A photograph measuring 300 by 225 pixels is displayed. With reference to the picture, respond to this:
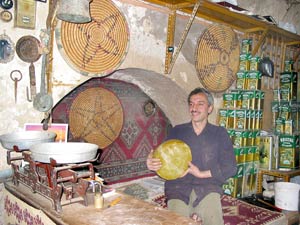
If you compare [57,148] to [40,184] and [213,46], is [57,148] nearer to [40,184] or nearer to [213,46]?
[40,184]

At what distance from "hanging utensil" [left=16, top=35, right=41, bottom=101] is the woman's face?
1.14 meters

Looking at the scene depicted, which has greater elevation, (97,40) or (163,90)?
(97,40)

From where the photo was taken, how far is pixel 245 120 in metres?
3.47

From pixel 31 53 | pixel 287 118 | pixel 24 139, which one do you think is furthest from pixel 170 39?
pixel 287 118

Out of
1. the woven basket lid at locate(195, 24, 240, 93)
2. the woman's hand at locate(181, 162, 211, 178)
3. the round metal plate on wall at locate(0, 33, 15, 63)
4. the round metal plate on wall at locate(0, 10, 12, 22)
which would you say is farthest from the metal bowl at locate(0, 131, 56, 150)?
the woven basket lid at locate(195, 24, 240, 93)

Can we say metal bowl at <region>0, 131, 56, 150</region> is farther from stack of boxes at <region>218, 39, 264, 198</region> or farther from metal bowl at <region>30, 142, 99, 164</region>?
stack of boxes at <region>218, 39, 264, 198</region>

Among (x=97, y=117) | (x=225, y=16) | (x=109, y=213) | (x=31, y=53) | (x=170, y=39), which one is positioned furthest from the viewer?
(x=97, y=117)

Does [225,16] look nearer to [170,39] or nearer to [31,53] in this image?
[170,39]

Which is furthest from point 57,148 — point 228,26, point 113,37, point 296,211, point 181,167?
point 296,211

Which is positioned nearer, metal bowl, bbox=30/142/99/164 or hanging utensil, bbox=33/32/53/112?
metal bowl, bbox=30/142/99/164

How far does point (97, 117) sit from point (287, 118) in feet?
8.60

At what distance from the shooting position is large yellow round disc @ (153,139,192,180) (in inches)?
81.2

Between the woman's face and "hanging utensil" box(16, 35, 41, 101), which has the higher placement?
"hanging utensil" box(16, 35, 41, 101)

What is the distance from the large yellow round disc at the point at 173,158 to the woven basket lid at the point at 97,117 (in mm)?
1452
